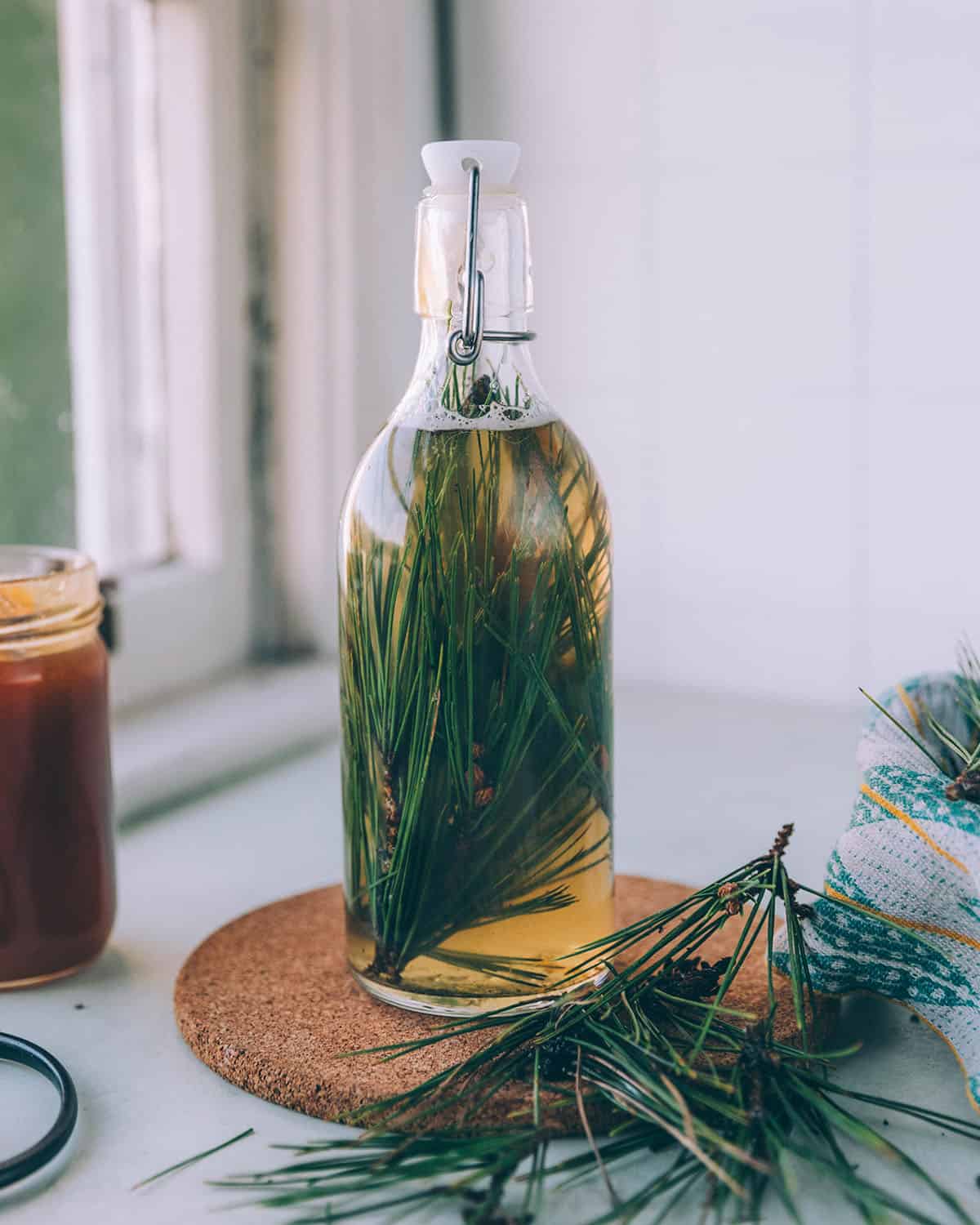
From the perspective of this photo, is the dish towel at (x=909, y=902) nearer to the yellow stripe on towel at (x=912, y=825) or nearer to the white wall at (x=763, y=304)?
the yellow stripe on towel at (x=912, y=825)

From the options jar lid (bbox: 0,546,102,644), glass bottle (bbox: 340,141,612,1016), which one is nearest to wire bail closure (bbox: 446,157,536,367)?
glass bottle (bbox: 340,141,612,1016)

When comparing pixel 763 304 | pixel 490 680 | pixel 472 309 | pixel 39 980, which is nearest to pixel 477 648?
pixel 490 680

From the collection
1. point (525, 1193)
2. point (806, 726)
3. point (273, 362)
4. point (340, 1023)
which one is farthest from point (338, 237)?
point (525, 1193)

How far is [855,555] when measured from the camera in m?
1.08

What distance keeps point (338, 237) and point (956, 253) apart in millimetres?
461

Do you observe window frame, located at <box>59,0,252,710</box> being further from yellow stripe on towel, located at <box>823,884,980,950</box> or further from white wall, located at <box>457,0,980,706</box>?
yellow stripe on towel, located at <box>823,884,980,950</box>

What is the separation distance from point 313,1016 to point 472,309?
27 cm

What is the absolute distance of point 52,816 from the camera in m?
0.58

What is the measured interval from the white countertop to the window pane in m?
0.24

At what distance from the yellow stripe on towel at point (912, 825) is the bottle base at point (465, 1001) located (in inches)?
4.8

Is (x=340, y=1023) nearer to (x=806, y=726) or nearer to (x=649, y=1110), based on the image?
(x=649, y=1110)

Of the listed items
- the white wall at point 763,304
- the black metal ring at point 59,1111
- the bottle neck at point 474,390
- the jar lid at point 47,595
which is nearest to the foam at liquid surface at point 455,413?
the bottle neck at point 474,390

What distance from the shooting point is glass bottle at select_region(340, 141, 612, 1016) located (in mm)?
504

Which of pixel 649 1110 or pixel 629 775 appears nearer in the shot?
pixel 649 1110
